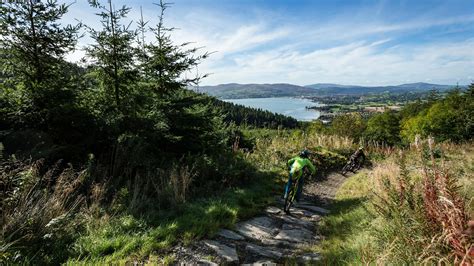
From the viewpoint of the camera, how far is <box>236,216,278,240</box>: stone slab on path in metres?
Answer: 4.99

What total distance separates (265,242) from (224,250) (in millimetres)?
916

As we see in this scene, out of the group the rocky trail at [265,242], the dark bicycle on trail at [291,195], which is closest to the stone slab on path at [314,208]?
the rocky trail at [265,242]

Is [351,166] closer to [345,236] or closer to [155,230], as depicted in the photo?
[345,236]

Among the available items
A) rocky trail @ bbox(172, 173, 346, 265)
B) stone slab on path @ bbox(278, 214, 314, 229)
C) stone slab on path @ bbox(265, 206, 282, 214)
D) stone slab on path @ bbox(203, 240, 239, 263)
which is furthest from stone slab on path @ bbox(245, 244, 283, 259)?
stone slab on path @ bbox(265, 206, 282, 214)

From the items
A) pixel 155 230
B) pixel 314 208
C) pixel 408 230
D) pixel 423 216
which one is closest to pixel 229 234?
pixel 155 230

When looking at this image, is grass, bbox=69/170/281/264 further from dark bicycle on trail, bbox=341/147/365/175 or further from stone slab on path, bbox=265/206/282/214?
dark bicycle on trail, bbox=341/147/365/175

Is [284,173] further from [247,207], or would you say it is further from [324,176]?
[247,207]

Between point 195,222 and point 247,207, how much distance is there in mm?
1885

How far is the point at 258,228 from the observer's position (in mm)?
5359

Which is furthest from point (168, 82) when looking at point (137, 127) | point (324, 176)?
point (324, 176)

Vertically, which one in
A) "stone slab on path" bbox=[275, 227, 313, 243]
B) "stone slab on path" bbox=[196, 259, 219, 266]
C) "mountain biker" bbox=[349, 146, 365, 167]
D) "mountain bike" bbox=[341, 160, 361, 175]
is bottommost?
"mountain bike" bbox=[341, 160, 361, 175]

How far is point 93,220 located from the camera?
4.26m

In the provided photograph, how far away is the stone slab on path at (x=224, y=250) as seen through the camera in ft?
12.8

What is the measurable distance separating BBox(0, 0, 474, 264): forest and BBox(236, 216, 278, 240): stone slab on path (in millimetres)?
239
